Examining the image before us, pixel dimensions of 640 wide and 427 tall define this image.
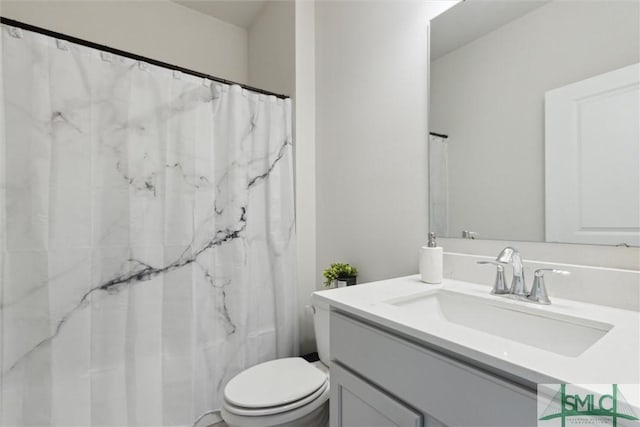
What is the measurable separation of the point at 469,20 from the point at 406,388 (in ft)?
4.19

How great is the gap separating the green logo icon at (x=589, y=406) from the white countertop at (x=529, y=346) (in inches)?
0.8

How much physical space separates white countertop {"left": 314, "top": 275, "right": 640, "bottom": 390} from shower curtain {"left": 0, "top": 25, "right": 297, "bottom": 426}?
83cm

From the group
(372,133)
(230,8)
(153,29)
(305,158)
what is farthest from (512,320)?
(153,29)

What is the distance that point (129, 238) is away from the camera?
138 centimetres

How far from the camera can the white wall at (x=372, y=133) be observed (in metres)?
1.36

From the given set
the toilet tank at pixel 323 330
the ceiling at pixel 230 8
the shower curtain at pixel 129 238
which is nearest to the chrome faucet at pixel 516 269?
the toilet tank at pixel 323 330

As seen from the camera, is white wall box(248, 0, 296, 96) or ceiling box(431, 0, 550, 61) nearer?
ceiling box(431, 0, 550, 61)

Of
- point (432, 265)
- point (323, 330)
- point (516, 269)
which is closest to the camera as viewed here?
point (516, 269)

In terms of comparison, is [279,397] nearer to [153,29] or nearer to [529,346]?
[529,346]

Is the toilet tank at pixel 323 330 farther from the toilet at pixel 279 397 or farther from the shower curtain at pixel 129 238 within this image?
the shower curtain at pixel 129 238

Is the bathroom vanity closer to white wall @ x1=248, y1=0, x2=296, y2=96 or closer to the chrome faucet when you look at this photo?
the chrome faucet

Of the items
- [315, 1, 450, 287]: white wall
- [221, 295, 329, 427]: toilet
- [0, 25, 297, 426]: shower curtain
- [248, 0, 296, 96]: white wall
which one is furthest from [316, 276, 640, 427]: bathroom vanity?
[248, 0, 296, 96]: white wall

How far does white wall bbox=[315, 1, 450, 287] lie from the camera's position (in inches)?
53.5

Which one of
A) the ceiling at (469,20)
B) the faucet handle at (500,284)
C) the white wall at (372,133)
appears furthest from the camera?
the white wall at (372,133)
